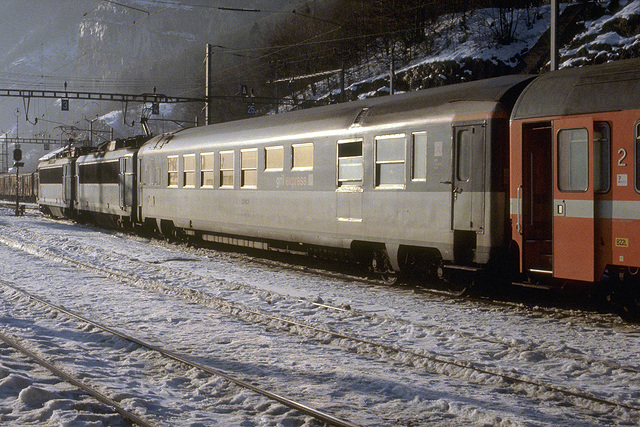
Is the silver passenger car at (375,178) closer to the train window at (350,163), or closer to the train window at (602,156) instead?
the train window at (350,163)

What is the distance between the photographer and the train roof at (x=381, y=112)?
393 inches

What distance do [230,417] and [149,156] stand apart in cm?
1677

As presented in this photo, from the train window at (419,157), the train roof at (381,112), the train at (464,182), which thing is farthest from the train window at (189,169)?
the train window at (419,157)

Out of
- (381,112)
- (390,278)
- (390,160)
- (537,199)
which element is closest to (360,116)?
(381,112)

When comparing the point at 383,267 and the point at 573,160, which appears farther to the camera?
the point at 383,267

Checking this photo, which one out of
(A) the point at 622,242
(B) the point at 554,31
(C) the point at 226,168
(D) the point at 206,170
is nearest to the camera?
(A) the point at 622,242

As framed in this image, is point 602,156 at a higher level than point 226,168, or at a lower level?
lower

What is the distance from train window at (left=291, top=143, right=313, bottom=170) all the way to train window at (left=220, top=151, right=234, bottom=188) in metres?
2.81

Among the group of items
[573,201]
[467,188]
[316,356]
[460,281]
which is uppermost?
[467,188]

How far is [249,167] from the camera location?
15.5 metres

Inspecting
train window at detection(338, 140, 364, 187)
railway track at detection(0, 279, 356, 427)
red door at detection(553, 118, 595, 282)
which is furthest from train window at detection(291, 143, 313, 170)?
railway track at detection(0, 279, 356, 427)

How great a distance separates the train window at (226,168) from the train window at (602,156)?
9.50 meters

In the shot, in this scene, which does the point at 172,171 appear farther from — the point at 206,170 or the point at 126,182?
the point at 126,182

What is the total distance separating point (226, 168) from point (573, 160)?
31.2 ft
